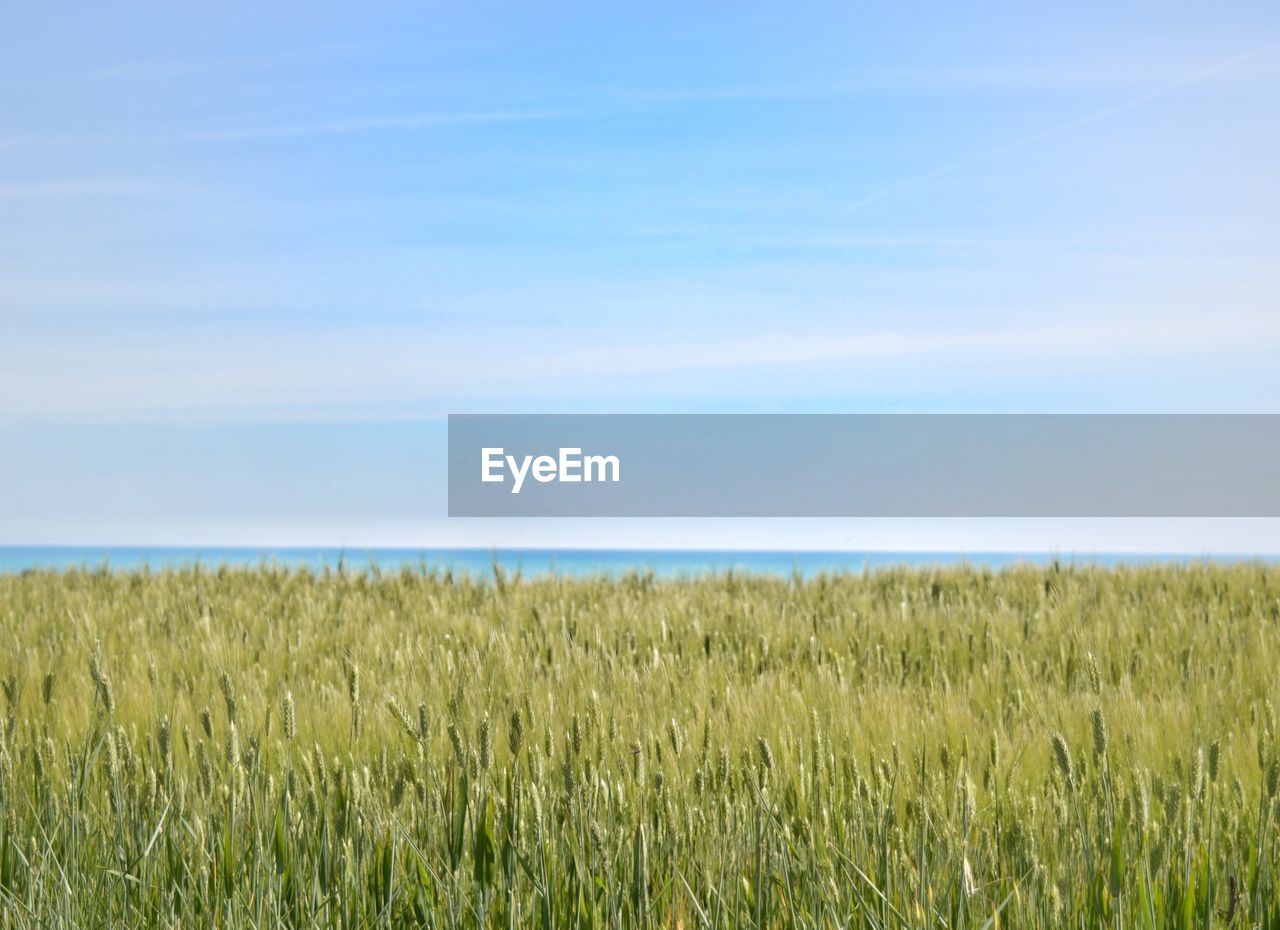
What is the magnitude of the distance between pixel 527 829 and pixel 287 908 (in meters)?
0.49

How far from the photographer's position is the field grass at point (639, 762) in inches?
74.3

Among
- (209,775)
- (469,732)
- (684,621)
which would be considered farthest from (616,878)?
(684,621)

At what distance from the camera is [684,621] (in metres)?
5.30

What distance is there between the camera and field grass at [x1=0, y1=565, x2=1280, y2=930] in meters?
1.89

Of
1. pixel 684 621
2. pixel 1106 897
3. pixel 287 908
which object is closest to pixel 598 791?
pixel 287 908

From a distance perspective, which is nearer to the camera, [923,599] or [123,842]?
[123,842]

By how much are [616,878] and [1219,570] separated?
22.2 ft

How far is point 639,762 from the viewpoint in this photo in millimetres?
2650

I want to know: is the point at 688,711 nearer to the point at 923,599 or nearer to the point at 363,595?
the point at 923,599

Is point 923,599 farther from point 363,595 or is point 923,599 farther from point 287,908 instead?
point 287,908

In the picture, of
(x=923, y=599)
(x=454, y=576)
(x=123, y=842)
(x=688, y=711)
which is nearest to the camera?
(x=123, y=842)

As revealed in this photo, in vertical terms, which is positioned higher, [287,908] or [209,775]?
[209,775]

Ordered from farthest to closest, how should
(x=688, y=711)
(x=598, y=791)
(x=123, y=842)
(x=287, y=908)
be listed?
(x=688, y=711)
(x=598, y=791)
(x=123, y=842)
(x=287, y=908)

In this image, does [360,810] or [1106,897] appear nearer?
[1106,897]
